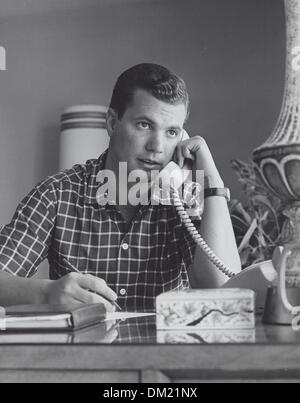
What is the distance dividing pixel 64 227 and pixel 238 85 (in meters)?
2.02

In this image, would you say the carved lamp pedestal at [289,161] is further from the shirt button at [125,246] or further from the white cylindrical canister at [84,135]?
the white cylindrical canister at [84,135]

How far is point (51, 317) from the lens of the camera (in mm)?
645

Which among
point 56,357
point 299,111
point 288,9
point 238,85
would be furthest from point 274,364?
point 238,85

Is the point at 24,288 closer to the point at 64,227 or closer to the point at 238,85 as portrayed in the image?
the point at 64,227

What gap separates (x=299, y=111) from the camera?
0.74 m

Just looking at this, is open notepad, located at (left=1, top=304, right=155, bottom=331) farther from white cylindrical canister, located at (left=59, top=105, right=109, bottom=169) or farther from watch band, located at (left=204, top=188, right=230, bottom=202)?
white cylindrical canister, located at (left=59, top=105, right=109, bottom=169)

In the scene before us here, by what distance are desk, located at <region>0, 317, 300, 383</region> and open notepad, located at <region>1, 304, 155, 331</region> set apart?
9cm

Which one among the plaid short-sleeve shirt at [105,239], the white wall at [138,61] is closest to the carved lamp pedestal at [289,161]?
the plaid short-sleeve shirt at [105,239]

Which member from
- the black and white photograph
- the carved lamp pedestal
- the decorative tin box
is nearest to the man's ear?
the black and white photograph

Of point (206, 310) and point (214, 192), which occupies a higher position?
point (214, 192)

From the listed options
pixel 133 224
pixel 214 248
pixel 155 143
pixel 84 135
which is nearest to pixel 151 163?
pixel 155 143

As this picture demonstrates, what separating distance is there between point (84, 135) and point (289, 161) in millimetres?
2572

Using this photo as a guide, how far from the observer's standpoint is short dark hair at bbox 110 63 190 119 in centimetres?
156

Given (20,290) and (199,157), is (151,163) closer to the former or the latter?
(199,157)
